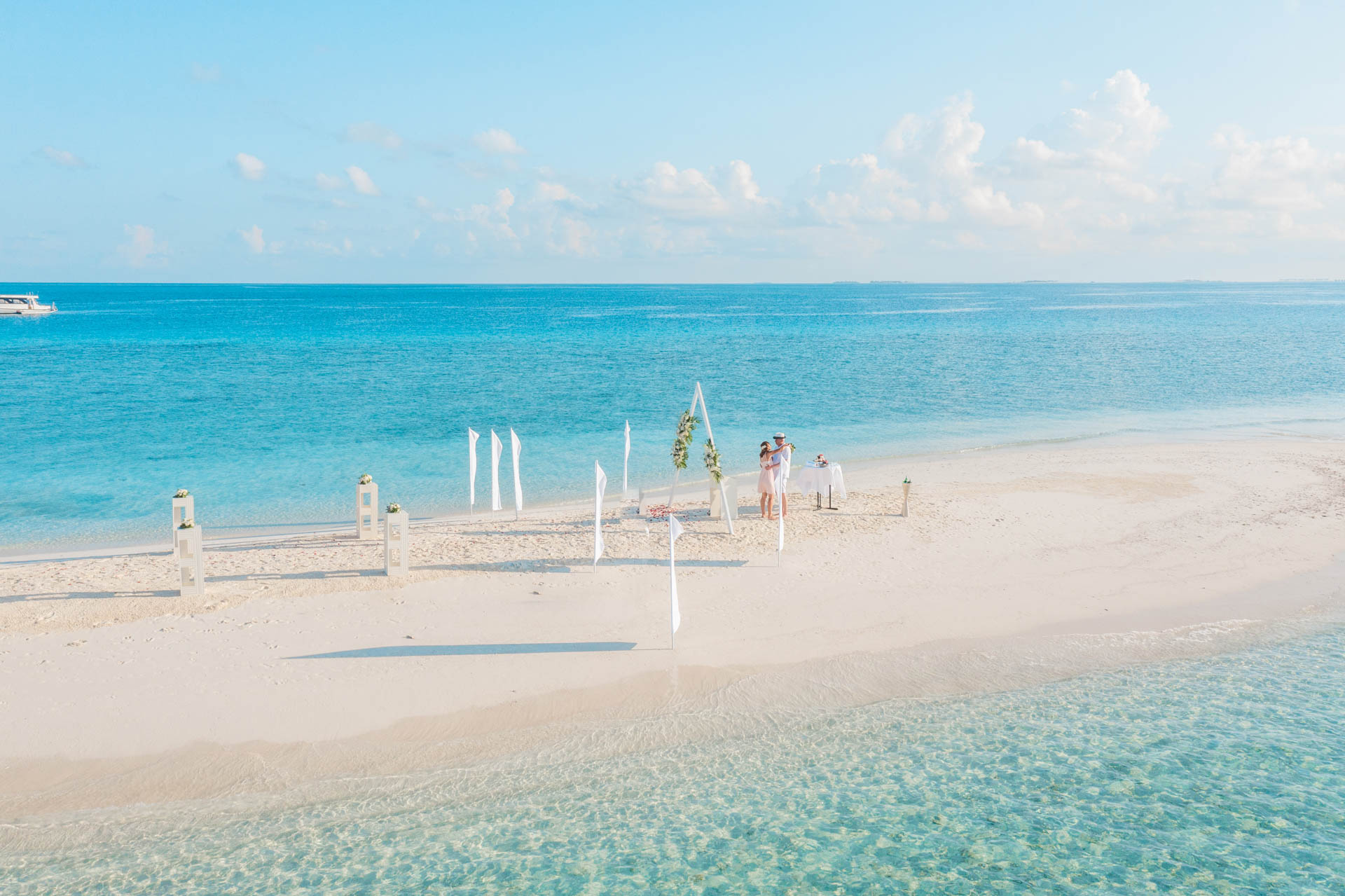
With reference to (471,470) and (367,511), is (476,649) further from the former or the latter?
(367,511)

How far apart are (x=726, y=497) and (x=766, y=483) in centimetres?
98

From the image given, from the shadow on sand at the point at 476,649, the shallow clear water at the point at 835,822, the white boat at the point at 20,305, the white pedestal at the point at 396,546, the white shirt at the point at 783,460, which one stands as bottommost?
the shallow clear water at the point at 835,822

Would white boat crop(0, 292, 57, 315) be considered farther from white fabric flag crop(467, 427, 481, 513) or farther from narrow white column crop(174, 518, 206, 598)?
narrow white column crop(174, 518, 206, 598)

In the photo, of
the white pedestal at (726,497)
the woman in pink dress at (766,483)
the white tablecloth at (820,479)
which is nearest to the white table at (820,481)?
the white tablecloth at (820,479)

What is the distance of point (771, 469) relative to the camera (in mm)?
14672

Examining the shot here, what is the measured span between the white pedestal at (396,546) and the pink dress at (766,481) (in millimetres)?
6241

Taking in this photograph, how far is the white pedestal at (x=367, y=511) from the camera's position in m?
14.0

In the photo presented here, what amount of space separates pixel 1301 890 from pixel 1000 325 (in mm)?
92544

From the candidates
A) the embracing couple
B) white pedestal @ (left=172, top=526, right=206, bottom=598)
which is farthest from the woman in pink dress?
white pedestal @ (left=172, top=526, right=206, bottom=598)

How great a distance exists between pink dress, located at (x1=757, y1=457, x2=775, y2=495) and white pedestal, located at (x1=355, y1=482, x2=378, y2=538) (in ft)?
22.2

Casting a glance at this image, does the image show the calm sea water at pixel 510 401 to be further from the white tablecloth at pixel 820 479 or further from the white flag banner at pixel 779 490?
the white flag banner at pixel 779 490

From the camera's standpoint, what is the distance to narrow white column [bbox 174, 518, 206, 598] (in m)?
10.7

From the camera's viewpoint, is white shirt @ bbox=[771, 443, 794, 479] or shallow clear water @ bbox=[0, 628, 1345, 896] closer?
shallow clear water @ bbox=[0, 628, 1345, 896]

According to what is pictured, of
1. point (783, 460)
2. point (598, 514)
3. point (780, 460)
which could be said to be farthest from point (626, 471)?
point (598, 514)
